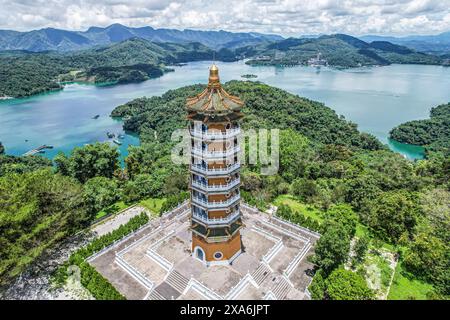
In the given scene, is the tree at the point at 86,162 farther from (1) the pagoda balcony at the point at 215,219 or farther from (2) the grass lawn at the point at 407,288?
(2) the grass lawn at the point at 407,288

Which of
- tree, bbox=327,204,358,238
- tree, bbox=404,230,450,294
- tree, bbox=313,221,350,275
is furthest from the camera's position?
tree, bbox=327,204,358,238

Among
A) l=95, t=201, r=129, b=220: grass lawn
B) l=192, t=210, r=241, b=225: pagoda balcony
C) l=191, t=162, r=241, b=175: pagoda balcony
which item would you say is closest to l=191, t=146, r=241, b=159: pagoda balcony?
l=191, t=162, r=241, b=175: pagoda balcony

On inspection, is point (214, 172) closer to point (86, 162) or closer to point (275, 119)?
point (86, 162)

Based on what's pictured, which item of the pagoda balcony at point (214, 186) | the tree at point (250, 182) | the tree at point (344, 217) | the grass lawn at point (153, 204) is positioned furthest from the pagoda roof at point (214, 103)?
the tree at point (250, 182)

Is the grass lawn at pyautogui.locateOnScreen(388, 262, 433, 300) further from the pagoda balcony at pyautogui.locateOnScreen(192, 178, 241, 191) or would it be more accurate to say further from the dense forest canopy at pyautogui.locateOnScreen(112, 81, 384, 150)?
the dense forest canopy at pyautogui.locateOnScreen(112, 81, 384, 150)

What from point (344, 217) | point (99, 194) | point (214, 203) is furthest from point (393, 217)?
point (99, 194)

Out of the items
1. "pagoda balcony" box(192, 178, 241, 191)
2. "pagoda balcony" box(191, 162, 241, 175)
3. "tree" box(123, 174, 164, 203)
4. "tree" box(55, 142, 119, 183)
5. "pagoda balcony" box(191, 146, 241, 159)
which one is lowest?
"tree" box(123, 174, 164, 203)
